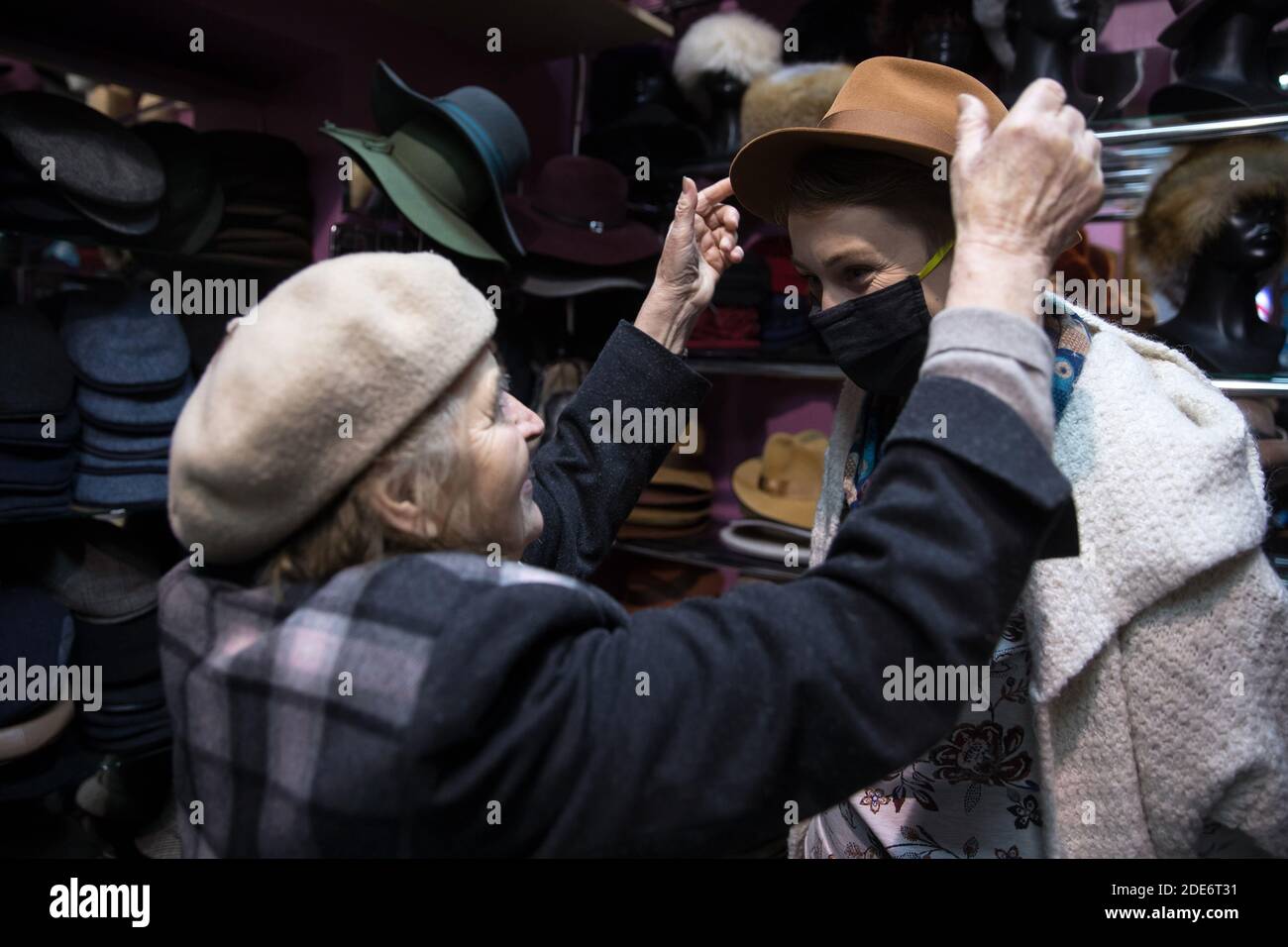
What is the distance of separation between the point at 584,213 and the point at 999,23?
1226 millimetres

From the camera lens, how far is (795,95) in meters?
2.13

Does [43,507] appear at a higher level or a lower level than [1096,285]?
lower

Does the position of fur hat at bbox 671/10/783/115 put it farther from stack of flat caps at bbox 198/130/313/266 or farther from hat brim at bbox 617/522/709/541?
hat brim at bbox 617/522/709/541

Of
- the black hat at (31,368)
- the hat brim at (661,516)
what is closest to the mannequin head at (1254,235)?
the hat brim at (661,516)

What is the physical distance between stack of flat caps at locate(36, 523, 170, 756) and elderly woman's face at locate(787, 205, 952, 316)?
206 cm

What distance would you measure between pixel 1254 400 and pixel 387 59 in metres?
2.49

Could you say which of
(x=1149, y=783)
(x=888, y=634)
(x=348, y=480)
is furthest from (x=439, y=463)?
(x=1149, y=783)

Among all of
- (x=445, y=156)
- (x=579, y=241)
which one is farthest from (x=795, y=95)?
(x=445, y=156)

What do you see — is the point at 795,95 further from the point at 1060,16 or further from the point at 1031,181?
the point at 1031,181

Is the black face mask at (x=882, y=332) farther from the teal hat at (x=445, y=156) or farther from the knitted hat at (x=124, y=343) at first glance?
the knitted hat at (x=124, y=343)

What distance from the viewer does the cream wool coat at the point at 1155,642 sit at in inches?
35.0

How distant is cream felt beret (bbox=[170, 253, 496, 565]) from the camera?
68cm
